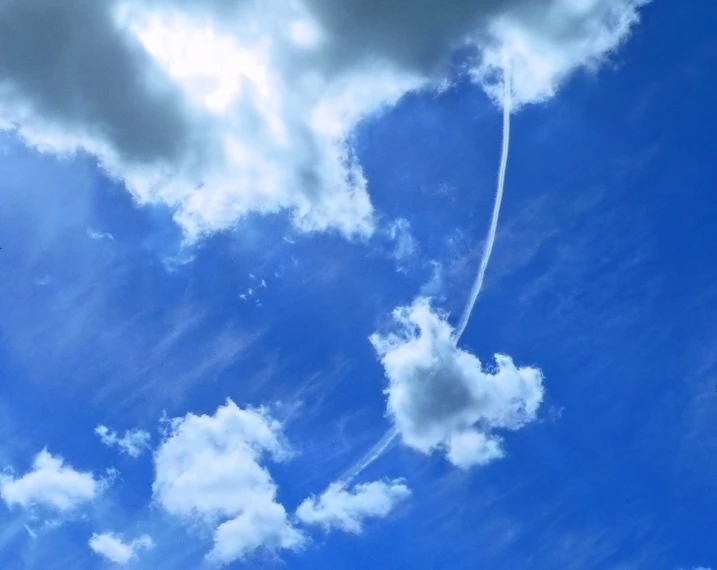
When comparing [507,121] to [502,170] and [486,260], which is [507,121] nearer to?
[502,170]

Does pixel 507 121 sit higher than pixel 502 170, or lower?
higher

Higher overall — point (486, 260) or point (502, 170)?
point (502, 170)

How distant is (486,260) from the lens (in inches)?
5251

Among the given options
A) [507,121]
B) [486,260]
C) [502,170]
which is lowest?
[486,260]

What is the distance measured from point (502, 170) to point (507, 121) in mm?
13019

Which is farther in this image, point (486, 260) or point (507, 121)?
point (486, 260)

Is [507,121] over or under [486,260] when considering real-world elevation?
over

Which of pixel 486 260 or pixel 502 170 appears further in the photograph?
pixel 486 260

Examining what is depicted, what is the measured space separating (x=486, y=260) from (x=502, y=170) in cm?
2564

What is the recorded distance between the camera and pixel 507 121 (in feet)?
405

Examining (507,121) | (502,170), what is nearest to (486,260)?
(502,170)

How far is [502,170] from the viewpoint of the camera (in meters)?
125

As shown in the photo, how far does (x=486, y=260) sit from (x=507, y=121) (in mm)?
38361
